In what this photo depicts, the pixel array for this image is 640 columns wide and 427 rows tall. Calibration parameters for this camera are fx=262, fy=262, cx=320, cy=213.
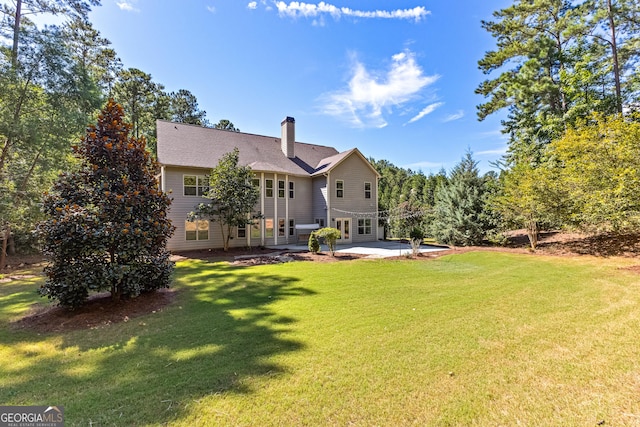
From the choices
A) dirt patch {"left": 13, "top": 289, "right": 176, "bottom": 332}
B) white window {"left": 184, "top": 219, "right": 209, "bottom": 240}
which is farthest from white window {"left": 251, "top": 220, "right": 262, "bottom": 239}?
dirt patch {"left": 13, "top": 289, "right": 176, "bottom": 332}

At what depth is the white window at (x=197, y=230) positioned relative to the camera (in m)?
14.8

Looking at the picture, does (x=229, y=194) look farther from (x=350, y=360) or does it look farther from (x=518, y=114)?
(x=518, y=114)

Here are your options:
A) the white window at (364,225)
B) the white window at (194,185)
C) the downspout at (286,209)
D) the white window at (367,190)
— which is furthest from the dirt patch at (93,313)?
the white window at (367,190)

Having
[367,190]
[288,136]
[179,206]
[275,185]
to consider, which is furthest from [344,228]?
[179,206]

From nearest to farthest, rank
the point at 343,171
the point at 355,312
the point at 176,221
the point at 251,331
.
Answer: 1. the point at 251,331
2. the point at 355,312
3. the point at 176,221
4. the point at 343,171

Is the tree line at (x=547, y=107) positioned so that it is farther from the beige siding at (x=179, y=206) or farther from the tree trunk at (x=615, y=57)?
the beige siding at (x=179, y=206)

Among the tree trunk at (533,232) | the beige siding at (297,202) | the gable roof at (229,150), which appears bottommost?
the tree trunk at (533,232)

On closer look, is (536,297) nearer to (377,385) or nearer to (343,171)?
(377,385)

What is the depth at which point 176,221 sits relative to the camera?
14461 millimetres

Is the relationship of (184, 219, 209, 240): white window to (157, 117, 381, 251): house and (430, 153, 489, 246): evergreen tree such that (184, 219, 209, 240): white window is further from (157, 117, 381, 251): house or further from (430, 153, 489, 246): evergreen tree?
(430, 153, 489, 246): evergreen tree

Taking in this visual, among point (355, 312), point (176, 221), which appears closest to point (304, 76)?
point (176, 221)

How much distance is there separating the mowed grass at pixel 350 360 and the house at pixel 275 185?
9376 mm

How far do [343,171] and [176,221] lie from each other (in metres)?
10.8

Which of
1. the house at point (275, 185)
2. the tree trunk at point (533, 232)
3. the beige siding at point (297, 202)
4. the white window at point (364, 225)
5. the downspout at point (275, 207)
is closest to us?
the tree trunk at point (533, 232)
